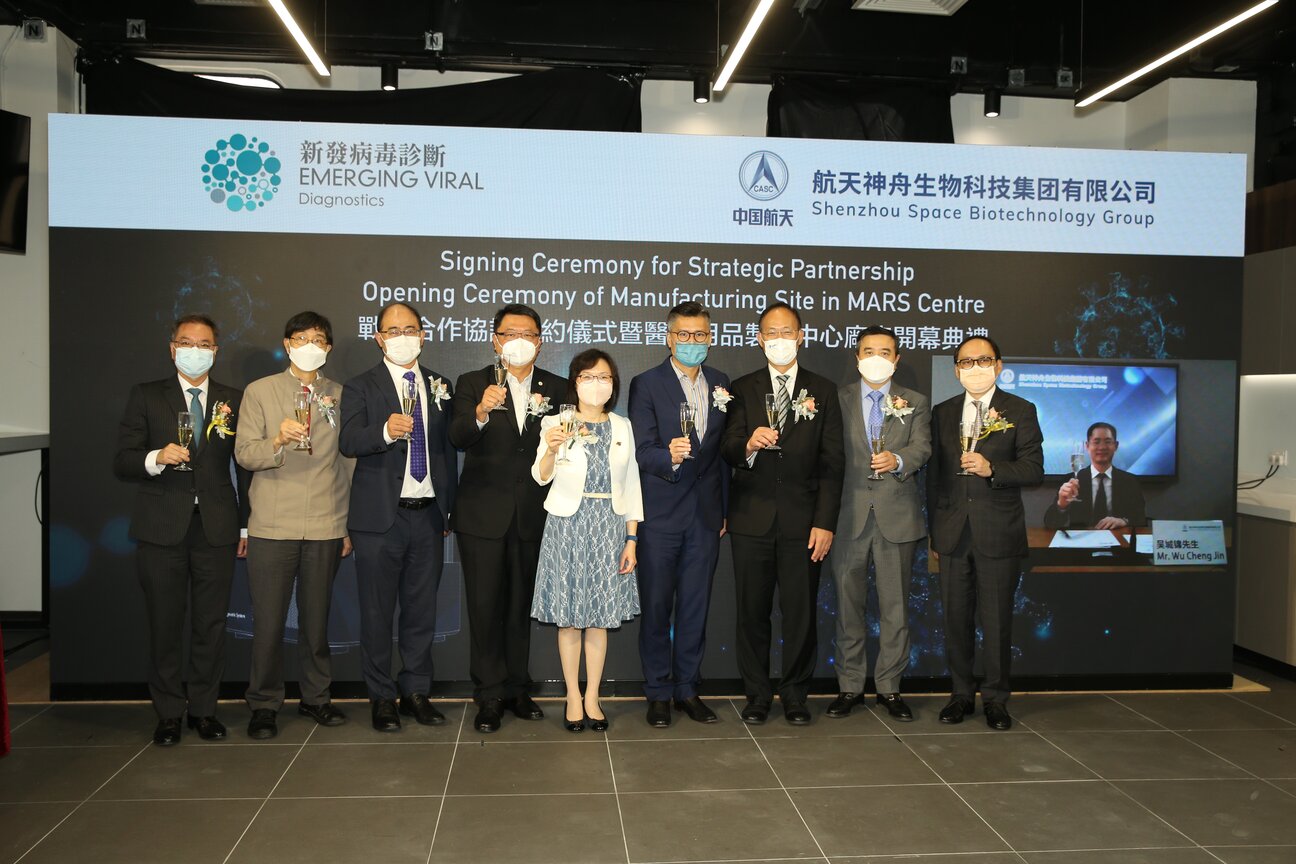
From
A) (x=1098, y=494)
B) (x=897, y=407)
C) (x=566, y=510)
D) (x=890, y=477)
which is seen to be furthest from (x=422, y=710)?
(x=1098, y=494)

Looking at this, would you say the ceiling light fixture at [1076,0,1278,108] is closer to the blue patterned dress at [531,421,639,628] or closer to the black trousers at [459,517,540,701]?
the blue patterned dress at [531,421,639,628]

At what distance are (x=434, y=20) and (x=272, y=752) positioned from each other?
4968 millimetres

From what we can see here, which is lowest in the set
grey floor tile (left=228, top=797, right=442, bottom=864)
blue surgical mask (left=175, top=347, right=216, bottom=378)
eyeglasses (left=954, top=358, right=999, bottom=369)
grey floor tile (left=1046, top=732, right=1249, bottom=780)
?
grey floor tile (left=1046, top=732, right=1249, bottom=780)

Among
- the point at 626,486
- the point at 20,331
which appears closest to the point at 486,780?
the point at 626,486

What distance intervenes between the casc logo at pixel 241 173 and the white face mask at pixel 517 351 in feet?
5.24

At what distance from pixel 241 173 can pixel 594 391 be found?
2.16 metres

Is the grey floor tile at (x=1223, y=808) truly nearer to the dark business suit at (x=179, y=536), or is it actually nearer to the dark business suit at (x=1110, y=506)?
the dark business suit at (x=1110, y=506)

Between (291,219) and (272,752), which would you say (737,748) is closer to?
(272,752)

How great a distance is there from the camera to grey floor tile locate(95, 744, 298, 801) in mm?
3609

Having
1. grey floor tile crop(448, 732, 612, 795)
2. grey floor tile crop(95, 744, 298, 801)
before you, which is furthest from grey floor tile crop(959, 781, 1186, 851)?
grey floor tile crop(95, 744, 298, 801)

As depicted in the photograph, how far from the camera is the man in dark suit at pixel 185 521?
4.11 m

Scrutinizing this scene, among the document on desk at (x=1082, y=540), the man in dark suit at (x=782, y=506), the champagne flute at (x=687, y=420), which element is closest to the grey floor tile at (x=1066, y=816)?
the man in dark suit at (x=782, y=506)

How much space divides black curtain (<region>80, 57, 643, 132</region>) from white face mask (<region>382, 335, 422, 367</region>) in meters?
3.00

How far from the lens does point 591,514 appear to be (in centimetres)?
425
